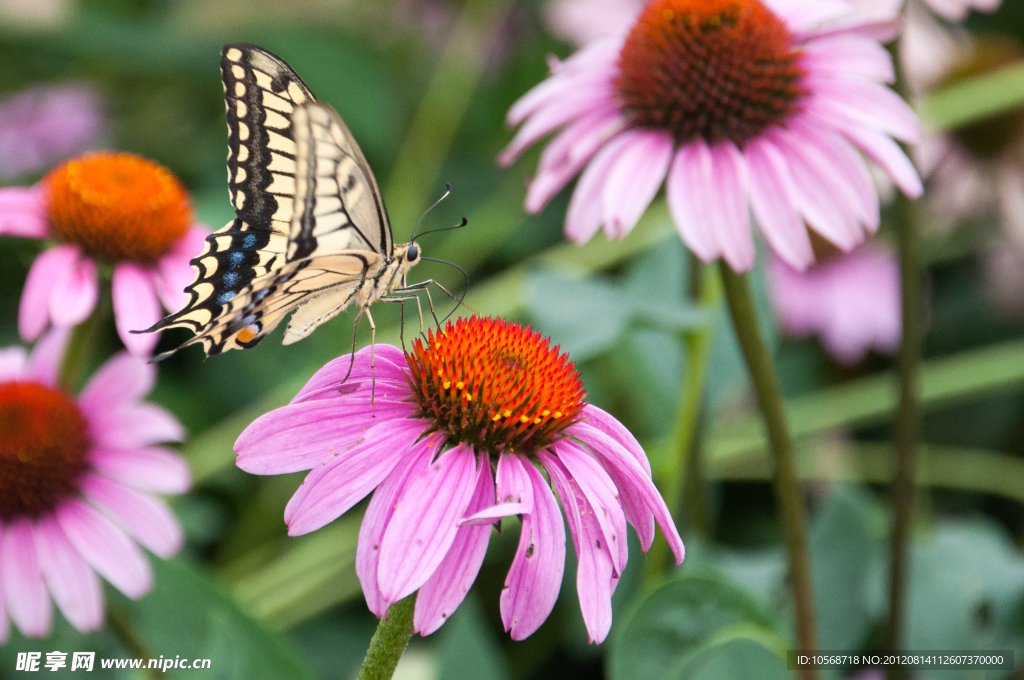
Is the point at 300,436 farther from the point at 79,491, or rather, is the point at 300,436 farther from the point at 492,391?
the point at 79,491

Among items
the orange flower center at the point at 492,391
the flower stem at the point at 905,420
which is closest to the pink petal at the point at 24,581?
the orange flower center at the point at 492,391

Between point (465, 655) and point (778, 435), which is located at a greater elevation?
point (778, 435)

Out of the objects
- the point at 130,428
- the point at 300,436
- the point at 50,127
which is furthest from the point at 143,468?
the point at 50,127

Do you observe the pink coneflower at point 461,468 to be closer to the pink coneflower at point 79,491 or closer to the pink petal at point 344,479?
the pink petal at point 344,479

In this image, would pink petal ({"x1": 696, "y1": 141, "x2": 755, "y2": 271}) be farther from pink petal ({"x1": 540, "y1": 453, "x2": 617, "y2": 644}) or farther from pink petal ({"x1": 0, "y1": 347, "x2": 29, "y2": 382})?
pink petal ({"x1": 0, "y1": 347, "x2": 29, "y2": 382})

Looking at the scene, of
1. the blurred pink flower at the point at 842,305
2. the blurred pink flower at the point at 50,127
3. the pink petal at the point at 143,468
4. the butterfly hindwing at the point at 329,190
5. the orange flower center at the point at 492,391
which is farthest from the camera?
the blurred pink flower at the point at 50,127
